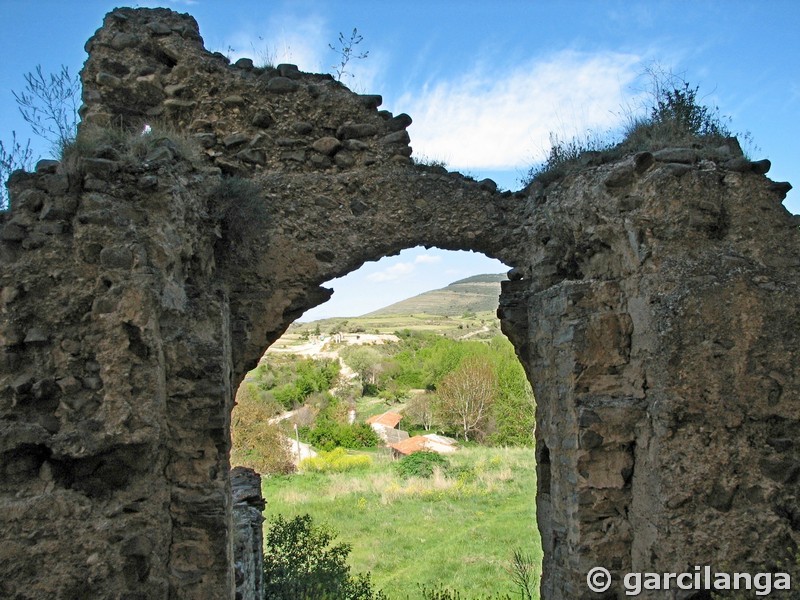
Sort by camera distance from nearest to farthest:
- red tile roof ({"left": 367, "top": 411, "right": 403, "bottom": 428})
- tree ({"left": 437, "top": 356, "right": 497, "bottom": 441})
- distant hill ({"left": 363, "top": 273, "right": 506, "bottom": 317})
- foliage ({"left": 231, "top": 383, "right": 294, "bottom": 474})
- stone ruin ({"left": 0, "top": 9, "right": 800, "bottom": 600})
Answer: stone ruin ({"left": 0, "top": 9, "right": 800, "bottom": 600}) < foliage ({"left": 231, "top": 383, "right": 294, "bottom": 474}) < tree ({"left": 437, "top": 356, "right": 497, "bottom": 441}) < red tile roof ({"left": 367, "top": 411, "right": 403, "bottom": 428}) < distant hill ({"left": 363, "top": 273, "right": 506, "bottom": 317})

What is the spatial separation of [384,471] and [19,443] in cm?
2024

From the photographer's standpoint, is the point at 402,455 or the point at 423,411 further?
the point at 423,411

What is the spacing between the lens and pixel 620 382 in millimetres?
4066

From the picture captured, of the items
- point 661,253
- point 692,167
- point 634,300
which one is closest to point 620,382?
point 634,300

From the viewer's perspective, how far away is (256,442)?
20.1m

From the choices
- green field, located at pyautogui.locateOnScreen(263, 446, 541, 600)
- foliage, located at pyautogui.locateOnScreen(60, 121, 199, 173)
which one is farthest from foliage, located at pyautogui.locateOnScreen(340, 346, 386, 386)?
foliage, located at pyautogui.locateOnScreen(60, 121, 199, 173)

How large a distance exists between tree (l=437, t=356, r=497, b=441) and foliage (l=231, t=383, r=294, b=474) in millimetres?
14214

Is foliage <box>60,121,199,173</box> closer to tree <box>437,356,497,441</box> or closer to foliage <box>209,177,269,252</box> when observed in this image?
foliage <box>209,177,269,252</box>

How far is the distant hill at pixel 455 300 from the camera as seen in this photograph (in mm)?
93125

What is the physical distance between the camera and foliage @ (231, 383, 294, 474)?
1958cm

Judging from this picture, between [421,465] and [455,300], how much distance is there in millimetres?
79341

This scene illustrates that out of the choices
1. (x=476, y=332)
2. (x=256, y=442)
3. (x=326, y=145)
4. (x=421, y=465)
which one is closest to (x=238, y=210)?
(x=326, y=145)

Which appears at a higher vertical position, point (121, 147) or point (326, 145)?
point (326, 145)

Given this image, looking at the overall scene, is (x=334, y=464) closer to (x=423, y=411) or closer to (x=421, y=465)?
(x=421, y=465)
